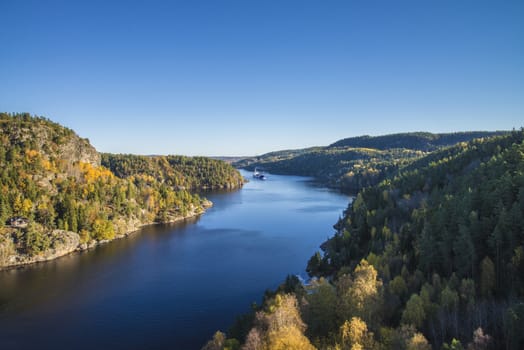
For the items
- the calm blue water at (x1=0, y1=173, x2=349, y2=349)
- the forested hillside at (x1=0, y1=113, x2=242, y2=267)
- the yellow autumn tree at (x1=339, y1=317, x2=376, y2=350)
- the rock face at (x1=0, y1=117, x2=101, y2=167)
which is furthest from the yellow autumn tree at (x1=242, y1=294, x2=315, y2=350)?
the rock face at (x1=0, y1=117, x2=101, y2=167)

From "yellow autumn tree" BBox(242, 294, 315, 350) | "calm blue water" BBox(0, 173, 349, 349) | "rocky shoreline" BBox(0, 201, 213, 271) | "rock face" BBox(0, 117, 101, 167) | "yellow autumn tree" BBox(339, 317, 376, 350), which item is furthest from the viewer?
"rock face" BBox(0, 117, 101, 167)

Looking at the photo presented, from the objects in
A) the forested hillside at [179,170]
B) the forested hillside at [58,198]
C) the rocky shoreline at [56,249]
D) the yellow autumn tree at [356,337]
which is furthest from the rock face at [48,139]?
the yellow autumn tree at [356,337]

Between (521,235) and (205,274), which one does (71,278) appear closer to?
(205,274)

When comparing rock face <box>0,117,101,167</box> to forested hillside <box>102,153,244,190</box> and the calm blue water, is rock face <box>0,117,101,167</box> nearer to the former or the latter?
the calm blue water

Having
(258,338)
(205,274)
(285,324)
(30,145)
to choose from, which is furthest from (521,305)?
(30,145)

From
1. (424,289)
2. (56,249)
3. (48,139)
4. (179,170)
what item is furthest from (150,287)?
(179,170)

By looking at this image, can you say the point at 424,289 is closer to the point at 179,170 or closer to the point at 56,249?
the point at 56,249
